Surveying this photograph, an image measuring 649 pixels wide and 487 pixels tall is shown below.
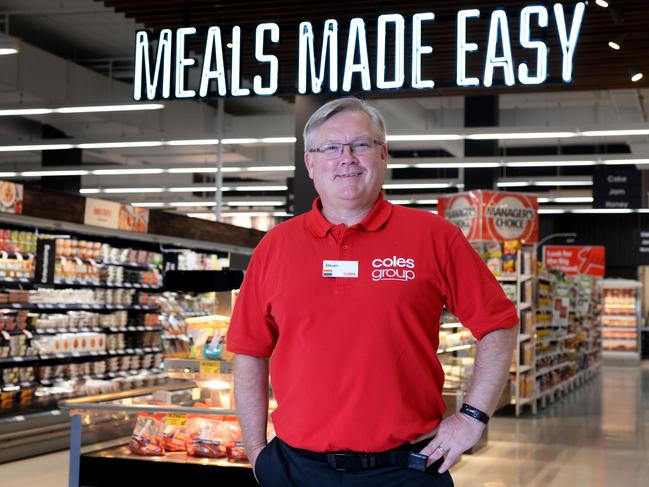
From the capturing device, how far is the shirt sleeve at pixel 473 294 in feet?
7.25

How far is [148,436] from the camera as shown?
446 centimetres

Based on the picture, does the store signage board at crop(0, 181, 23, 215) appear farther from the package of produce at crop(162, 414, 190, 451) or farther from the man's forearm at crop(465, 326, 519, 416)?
the man's forearm at crop(465, 326, 519, 416)

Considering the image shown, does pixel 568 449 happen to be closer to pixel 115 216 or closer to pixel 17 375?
pixel 115 216

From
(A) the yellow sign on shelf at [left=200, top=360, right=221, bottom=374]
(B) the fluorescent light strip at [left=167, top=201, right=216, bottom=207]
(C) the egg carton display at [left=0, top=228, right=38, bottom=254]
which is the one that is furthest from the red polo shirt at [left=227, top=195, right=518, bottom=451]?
(B) the fluorescent light strip at [left=167, top=201, right=216, bottom=207]

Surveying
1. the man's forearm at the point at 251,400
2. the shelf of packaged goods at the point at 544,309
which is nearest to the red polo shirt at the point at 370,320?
the man's forearm at the point at 251,400

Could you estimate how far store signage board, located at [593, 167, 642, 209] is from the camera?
15.3 meters

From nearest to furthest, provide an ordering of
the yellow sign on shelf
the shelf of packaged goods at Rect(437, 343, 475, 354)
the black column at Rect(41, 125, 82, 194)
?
the yellow sign on shelf < the shelf of packaged goods at Rect(437, 343, 475, 354) < the black column at Rect(41, 125, 82, 194)

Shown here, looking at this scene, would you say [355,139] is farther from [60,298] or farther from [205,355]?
[60,298]

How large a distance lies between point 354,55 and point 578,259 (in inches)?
715

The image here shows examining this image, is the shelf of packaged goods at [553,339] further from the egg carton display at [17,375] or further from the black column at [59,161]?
the black column at [59,161]

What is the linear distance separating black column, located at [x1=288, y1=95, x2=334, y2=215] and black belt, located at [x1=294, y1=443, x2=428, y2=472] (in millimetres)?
5438

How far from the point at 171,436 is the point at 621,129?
876 centimetres

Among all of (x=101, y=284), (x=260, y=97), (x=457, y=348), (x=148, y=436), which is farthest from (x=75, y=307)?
(x=148, y=436)

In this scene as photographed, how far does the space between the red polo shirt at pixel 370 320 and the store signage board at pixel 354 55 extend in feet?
11.7
